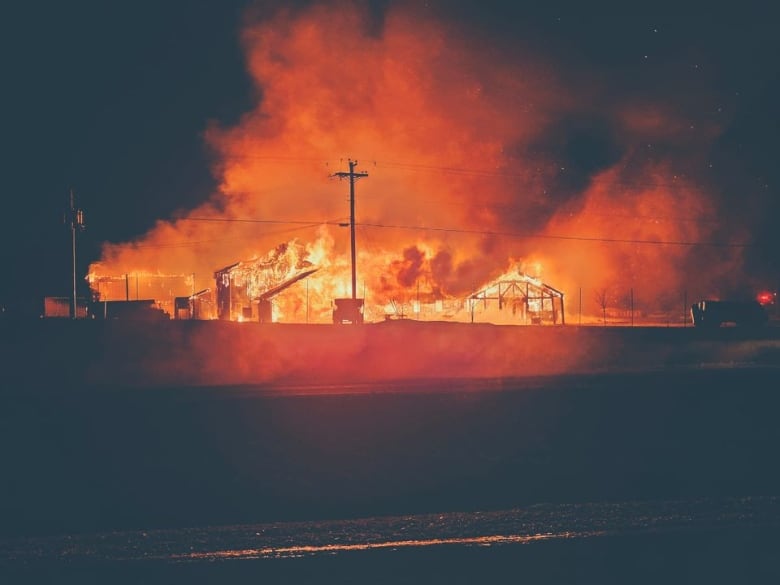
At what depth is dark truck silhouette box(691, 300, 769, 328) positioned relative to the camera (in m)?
58.7

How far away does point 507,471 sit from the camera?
11805mm

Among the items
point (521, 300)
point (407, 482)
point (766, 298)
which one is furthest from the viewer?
point (766, 298)

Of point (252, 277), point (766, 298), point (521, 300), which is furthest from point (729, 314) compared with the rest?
point (252, 277)

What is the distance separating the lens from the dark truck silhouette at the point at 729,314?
193 feet

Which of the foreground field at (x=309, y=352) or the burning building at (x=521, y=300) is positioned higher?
the burning building at (x=521, y=300)

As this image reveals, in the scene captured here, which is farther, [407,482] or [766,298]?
[766,298]

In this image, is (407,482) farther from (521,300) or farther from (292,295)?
(521,300)

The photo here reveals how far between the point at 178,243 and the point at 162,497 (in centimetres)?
6586

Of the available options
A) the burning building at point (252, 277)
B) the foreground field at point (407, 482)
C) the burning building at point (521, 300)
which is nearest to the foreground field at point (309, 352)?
the foreground field at point (407, 482)

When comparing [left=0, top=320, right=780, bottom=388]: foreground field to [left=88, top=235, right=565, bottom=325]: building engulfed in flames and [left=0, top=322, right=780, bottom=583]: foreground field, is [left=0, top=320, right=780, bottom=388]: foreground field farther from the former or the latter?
[left=88, top=235, right=565, bottom=325]: building engulfed in flames

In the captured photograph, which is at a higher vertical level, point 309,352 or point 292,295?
point 292,295

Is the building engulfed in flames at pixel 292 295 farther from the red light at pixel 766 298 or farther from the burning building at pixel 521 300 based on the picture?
the red light at pixel 766 298

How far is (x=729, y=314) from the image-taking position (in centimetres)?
5909

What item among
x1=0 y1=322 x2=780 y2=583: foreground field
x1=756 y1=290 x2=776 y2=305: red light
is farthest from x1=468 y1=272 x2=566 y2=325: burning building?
x1=0 y1=322 x2=780 y2=583: foreground field
